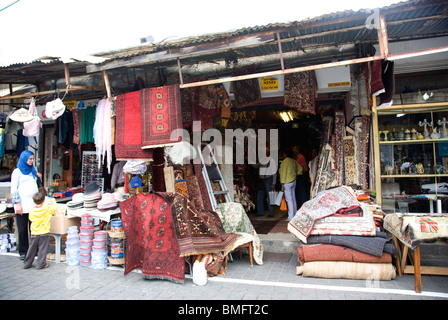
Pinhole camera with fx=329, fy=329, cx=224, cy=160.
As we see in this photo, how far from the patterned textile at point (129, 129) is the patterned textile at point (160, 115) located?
13 centimetres

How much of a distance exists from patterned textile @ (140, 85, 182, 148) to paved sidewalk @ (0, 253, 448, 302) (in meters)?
2.24

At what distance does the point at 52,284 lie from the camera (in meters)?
4.86

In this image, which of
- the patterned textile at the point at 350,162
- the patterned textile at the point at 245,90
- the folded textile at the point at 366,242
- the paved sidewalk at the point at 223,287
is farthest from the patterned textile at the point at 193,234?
the patterned textile at the point at 350,162

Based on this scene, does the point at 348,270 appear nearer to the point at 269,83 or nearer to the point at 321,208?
the point at 321,208

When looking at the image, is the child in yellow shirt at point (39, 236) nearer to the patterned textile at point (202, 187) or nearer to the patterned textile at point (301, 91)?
the patterned textile at point (202, 187)

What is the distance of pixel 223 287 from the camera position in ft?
15.1

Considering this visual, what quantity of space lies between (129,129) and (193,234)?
232cm

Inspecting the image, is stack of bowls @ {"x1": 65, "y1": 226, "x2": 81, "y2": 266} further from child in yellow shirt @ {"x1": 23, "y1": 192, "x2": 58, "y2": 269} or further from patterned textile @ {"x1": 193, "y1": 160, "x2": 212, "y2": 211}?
patterned textile @ {"x1": 193, "y1": 160, "x2": 212, "y2": 211}

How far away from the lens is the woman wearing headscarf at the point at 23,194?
6.23m

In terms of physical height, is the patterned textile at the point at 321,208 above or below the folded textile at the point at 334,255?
above

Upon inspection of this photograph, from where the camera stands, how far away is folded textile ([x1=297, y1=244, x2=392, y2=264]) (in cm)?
468

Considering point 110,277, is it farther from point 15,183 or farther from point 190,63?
point 190,63
